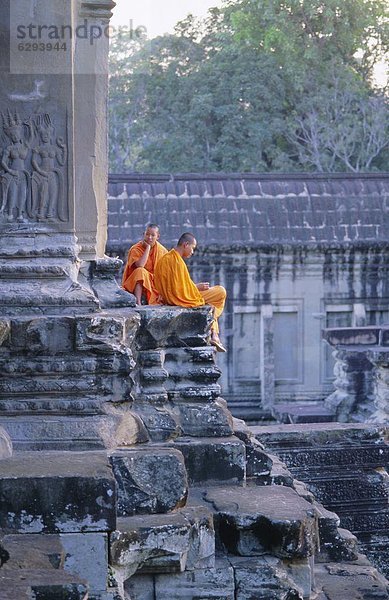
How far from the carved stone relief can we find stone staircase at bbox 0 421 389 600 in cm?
124

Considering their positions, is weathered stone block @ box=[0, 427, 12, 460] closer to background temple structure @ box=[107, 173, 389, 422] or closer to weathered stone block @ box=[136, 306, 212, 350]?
weathered stone block @ box=[136, 306, 212, 350]

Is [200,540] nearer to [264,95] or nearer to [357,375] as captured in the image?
[357,375]

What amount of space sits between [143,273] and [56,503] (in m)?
3.28

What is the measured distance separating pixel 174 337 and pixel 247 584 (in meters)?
1.55

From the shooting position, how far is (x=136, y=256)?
879 centimetres

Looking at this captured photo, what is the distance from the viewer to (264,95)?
2769cm

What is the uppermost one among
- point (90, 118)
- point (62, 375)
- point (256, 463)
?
point (90, 118)

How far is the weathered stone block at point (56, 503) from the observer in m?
5.30

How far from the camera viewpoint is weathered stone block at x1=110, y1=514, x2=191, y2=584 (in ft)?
18.0

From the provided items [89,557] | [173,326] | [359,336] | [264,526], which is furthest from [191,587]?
[359,336]

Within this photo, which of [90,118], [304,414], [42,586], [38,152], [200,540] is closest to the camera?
[42,586]

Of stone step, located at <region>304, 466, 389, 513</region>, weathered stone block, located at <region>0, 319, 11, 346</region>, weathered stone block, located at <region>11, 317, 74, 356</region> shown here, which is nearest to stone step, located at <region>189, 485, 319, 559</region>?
weathered stone block, located at <region>11, 317, 74, 356</region>

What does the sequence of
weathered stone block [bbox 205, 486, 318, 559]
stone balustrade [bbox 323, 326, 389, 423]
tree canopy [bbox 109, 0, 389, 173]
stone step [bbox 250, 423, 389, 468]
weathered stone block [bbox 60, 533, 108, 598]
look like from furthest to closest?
tree canopy [bbox 109, 0, 389, 173] < stone balustrade [bbox 323, 326, 389, 423] < stone step [bbox 250, 423, 389, 468] < weathered stone block [bbox 205, 486, 318, 559] < weathered stone block [bbox 60, 533, 108, 598]

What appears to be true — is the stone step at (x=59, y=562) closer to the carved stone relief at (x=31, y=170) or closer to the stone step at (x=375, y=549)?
the carved stone relief at (x=31, y=170)
